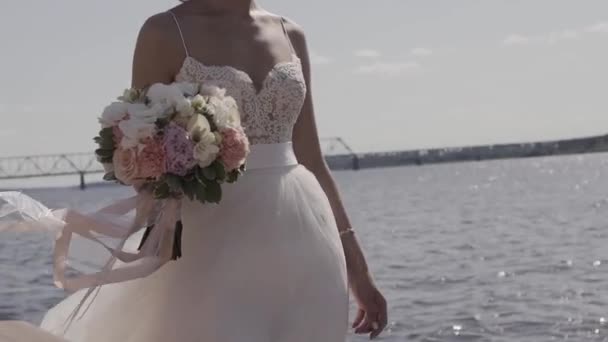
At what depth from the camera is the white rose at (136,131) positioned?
3.29m

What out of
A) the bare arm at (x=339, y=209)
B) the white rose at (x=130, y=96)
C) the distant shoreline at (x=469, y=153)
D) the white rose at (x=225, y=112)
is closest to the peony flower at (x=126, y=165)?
the white rose at (x=130, y=96)

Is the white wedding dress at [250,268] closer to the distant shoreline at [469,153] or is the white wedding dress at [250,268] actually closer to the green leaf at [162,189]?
the green leaf at [162,189]

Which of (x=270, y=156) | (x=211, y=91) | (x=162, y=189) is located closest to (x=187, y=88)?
(x=211, y=91)

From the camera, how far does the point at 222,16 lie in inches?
149

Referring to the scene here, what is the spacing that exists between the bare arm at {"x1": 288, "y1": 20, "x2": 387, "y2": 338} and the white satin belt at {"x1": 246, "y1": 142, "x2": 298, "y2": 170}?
0.69 feet

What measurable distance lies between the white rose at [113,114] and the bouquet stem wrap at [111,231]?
0.23m

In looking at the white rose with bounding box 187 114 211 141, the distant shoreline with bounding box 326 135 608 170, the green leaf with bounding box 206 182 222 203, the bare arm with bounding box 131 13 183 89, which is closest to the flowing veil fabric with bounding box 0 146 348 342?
the green leaf with bounding box 206 182 222 203

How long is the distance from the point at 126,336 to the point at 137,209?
0.41 meters

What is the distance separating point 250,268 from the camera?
350 centimetres

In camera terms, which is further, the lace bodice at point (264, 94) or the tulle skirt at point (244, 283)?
the lace bodice at point (264, 94)

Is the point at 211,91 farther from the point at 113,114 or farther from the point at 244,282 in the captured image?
the point at 244,282

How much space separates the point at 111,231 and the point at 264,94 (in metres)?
0.65

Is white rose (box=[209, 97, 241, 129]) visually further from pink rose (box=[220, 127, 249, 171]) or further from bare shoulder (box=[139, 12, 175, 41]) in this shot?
bare shoulder (box=[139, 12, 175, 41])

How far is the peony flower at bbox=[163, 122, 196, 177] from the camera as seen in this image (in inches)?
129
